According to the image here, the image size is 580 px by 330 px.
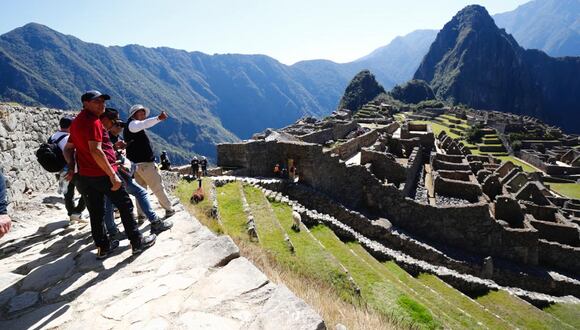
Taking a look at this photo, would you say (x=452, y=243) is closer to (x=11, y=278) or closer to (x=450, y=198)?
(x=450, y=198)

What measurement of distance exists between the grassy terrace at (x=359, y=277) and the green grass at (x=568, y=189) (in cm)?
3281

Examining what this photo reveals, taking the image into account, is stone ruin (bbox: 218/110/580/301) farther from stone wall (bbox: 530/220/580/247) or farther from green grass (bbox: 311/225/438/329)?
green grass (bbox: 311/225/438/329)

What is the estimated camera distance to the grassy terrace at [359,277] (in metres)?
8.55

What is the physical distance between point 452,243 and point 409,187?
212 inches

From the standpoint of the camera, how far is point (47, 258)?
18.8 feet

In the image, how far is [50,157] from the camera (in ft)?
19.4

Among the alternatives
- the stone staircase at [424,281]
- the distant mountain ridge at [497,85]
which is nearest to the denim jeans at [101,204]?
the stone staircase at [424,281]

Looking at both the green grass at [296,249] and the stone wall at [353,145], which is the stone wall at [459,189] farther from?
the green grass at [296,249]

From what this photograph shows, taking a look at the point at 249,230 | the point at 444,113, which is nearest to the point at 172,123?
the point at 444,113

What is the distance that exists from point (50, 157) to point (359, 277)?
333 inches

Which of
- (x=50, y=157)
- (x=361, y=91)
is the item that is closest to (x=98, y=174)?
(x=50, y=157)

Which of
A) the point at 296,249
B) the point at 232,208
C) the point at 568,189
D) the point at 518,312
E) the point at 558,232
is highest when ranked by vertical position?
the point at 232,208

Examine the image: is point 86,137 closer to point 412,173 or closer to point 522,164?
point 412,173

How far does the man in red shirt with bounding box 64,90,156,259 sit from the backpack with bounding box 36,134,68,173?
1.05 m
